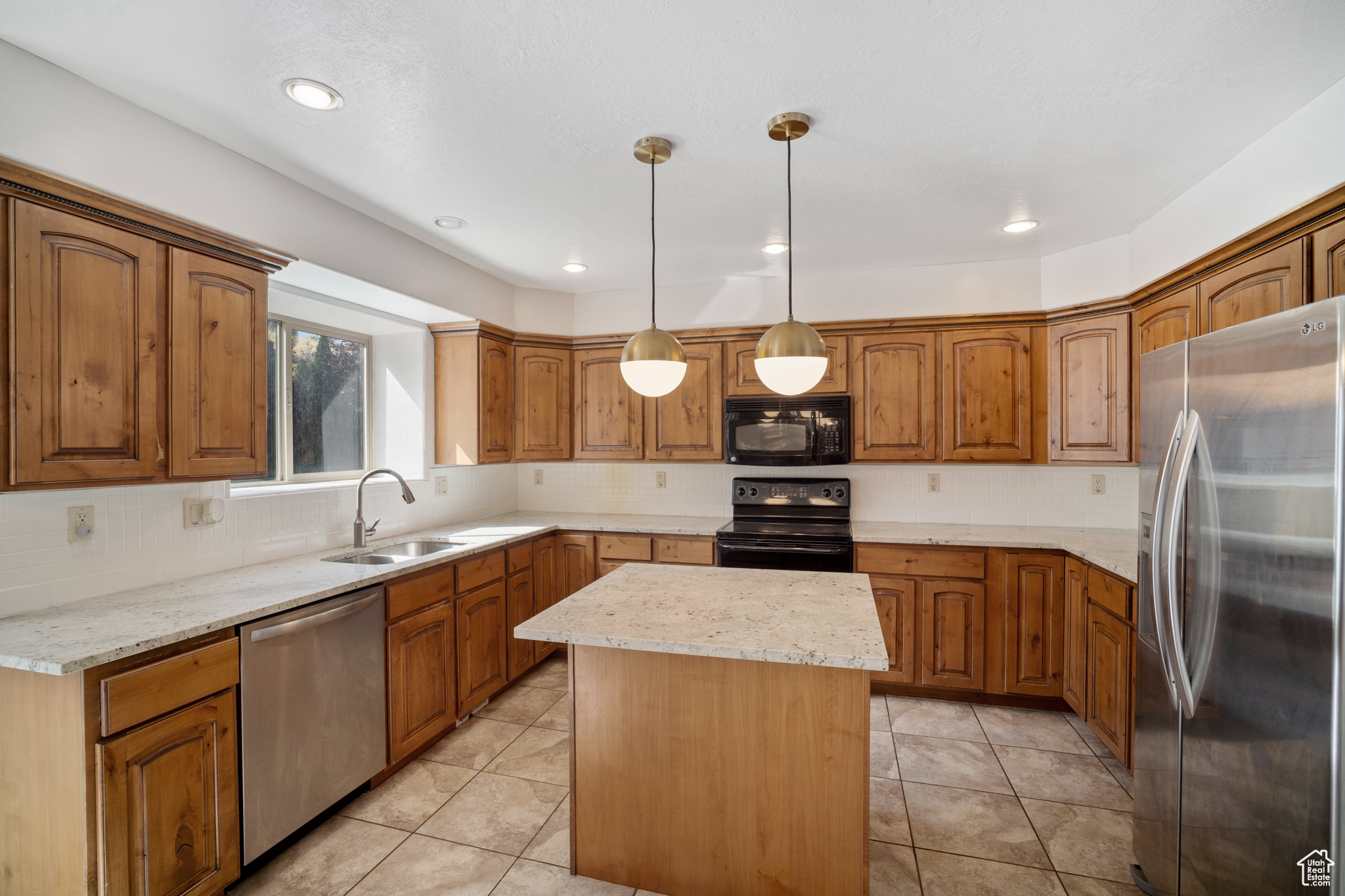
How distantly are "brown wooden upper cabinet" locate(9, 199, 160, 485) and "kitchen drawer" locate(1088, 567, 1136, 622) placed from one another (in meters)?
3.52

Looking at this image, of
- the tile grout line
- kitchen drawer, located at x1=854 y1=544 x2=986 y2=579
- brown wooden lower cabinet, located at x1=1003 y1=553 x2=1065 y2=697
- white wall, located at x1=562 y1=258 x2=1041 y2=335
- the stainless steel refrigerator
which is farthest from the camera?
white wall, located at x1=562 y1=258 x2=1041 y2=335

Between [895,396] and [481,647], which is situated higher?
[895,396]

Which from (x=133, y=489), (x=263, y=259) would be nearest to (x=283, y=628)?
(x=133, y=489)

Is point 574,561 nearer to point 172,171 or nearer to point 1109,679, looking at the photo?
point 172,171

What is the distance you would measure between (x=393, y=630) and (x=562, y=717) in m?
1.03

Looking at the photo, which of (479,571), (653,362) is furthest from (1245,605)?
(479,571)

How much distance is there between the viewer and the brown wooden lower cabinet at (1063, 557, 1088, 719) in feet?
9.32

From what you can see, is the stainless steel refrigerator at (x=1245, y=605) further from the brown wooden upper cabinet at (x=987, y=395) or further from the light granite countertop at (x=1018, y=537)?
the brown wooden upper cabinet at (x=987, y=395)

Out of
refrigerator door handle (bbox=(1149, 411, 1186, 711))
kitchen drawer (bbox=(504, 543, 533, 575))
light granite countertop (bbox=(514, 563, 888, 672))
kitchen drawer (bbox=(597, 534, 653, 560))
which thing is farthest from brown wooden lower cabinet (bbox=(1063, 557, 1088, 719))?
kitchen drawer (bbox=(504, 543, 533, 575))

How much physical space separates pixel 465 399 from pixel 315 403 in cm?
79

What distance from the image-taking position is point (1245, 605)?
4.42 feet

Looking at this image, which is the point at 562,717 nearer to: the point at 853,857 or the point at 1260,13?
the point at 853,857

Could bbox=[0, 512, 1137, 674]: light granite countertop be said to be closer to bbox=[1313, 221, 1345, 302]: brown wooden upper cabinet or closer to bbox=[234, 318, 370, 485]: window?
bbox=[234, 318, 370, 485]: window

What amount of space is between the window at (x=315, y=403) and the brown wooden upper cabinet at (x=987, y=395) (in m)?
3.41
